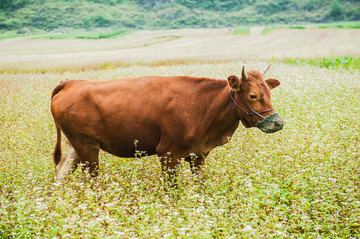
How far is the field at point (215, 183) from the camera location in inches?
165

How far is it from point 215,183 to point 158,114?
1469mm

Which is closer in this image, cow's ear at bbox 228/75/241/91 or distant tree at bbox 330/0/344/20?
cow's ear at bbox 228/75/241/91

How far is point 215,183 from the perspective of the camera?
5.58 m

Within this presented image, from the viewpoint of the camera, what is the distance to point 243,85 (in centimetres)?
592

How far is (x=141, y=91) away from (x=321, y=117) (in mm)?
4936

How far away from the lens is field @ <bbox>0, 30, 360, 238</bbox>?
13.7ft

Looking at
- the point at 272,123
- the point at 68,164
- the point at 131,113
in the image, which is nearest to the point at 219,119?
the point at 272,123

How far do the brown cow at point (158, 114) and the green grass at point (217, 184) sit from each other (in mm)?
433

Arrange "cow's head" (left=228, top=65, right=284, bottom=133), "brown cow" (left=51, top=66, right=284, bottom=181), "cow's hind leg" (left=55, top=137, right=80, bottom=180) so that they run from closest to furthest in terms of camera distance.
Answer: "cow's head" (left=228, top=65, right=284, bottom=133), "brown cow" (left=51, top=66, right=284, bottom=181), "cow's hind leg" (left=55, top=137, right=80, bottom=180)

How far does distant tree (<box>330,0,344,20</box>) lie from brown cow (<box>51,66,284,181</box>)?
109 m

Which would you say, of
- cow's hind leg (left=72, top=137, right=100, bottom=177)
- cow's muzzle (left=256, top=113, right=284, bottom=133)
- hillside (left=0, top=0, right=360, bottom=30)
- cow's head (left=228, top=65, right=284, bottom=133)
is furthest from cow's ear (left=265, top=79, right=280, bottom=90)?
hillside (left=0, top=0, right=360, bottom=30)

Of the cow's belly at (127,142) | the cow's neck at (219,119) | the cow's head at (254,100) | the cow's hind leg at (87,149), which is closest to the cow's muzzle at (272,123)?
the cow's head at (254,100)

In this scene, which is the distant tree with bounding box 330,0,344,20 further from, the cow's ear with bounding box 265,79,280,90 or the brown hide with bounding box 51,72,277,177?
the brown hide with bounding box 51,72,277,177

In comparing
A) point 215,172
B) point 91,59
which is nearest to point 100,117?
point 215,172
